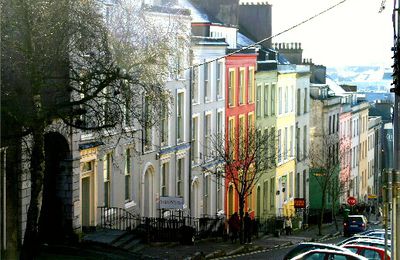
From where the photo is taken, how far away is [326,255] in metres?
19.2

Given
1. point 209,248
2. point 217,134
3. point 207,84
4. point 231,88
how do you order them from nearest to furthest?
point 209,248 → point 207,84 → point 217,134 → point 231,88

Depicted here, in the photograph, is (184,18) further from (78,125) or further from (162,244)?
(162,244)

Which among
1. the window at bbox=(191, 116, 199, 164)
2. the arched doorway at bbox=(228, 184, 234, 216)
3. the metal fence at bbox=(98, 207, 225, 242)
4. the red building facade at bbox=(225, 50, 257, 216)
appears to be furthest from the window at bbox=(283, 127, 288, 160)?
the metal fence at bbox=(98, 207, 225, 242)

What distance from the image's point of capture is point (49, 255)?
2228cm

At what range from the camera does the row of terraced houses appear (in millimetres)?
24984

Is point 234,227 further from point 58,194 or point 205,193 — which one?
point 58,194

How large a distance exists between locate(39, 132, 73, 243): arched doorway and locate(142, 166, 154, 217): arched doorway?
5.39m

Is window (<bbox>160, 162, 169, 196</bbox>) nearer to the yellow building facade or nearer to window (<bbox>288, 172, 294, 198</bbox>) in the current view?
the yellow building facade

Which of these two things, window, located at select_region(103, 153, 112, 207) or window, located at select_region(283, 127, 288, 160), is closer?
window, located at select_region(103, 153, 112, 207)

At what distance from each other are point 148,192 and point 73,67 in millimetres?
12576

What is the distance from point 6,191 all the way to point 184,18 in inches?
210

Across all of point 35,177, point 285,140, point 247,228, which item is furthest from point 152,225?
point 285,140

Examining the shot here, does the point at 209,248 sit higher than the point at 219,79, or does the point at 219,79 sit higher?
the point at 219,79

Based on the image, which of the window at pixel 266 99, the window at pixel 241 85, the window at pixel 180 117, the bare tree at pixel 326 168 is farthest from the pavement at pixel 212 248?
the bare tree at pixel 326 168
